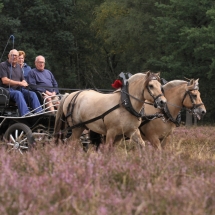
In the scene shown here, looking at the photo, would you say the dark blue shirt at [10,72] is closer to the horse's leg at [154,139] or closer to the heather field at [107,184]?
the horse's leg at [154,139]

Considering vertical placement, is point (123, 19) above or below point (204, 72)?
above

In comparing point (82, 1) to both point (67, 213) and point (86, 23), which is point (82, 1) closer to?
point (86, 23)

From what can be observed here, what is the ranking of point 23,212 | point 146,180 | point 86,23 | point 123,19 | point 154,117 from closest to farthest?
1. point 23,212
2. point 146,180
3. point 154,117
4. point 123,19
5. point 86,23

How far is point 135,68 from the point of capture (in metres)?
42.2

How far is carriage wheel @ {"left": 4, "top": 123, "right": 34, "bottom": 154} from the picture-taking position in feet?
34.0

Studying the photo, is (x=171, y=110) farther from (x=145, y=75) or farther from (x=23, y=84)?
(x=23, y=84)

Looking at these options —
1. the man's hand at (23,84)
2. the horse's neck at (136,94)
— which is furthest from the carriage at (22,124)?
the horse's neck at (136,94)

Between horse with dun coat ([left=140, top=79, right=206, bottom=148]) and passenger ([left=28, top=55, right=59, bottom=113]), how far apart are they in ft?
5.88

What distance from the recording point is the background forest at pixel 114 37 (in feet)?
112

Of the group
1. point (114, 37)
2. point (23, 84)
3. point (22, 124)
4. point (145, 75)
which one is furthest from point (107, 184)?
point (114, 37)

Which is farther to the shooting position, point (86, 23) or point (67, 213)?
point (86, 23)

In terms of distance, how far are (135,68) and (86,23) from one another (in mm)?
8405

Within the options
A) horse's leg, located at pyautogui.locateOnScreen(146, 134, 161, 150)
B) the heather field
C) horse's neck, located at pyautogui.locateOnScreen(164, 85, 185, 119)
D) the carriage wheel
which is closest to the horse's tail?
the carriage wheel

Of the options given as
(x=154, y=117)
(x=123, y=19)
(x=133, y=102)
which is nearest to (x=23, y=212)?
(x=133, y=102)
